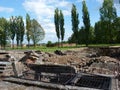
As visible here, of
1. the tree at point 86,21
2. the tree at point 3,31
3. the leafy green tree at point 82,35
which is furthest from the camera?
the tree at point 3,31

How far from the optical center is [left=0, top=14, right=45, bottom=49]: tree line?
2776 inches

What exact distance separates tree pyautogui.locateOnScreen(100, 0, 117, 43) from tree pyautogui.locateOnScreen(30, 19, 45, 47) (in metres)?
21.2

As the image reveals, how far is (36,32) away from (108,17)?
899 inches

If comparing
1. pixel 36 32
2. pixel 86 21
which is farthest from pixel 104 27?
pixel 36 32

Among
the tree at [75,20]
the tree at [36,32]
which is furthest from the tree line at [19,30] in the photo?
the tree at [75,20]

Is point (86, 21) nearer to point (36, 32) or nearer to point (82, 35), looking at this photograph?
point (82, 35)

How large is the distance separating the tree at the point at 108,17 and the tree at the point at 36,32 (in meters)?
21.2

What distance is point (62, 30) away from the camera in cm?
6538

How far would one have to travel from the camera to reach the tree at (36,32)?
2857 inches

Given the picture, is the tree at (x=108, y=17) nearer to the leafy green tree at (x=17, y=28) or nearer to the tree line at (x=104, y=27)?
the tree line at (x=104, y=27)

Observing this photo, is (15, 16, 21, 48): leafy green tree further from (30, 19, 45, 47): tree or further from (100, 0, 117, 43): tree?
(100, 0, 117, 43): tree

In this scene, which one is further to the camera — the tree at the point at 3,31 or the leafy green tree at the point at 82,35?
the tree at the point at 3,31

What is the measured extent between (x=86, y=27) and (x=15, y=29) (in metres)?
21.7

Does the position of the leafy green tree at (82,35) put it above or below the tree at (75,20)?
below
